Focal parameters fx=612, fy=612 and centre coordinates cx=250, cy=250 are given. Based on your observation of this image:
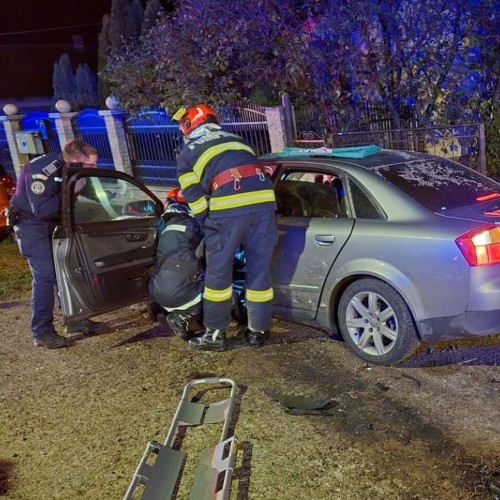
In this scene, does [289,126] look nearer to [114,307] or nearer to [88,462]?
[114,307]

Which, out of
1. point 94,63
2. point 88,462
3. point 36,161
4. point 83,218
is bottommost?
point 88,462

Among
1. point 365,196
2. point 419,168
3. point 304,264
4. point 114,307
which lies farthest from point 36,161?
point 419,168

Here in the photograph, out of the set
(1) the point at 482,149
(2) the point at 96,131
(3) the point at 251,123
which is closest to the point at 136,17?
(2) the point at 96,131

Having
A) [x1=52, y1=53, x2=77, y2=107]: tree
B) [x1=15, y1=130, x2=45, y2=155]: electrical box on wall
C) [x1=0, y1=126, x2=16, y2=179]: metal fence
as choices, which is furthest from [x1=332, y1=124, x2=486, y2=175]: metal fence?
[x1=52, y1=53, x2=77, y2=107]: tree

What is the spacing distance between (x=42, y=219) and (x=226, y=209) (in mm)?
1613

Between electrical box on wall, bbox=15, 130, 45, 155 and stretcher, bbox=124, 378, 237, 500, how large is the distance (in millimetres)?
13078

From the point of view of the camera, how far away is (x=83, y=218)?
5441 millimetres

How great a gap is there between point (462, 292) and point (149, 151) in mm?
9710

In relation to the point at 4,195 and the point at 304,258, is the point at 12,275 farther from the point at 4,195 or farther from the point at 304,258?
the point at 304,258

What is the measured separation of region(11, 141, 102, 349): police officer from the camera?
4.80m

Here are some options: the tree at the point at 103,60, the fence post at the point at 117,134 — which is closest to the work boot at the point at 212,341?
the fence post at the point at 117,134

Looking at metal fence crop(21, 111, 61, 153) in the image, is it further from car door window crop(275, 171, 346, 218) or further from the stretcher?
the stretcher

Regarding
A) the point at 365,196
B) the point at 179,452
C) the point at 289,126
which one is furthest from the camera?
the point at 289,126

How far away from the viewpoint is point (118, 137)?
1275cm
